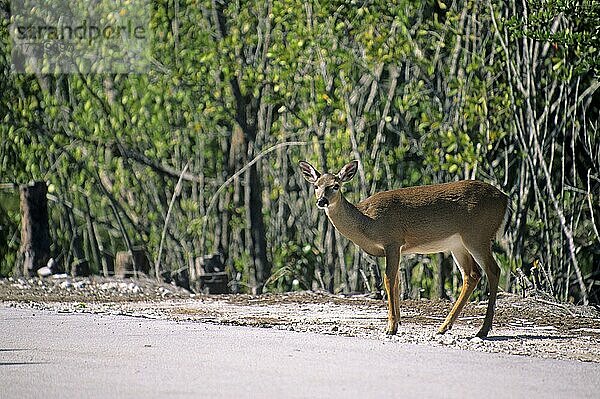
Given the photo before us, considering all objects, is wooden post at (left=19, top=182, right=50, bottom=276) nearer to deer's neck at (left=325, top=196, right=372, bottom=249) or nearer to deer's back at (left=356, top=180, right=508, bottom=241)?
deer's neck at (left=325, top=196, right=372, bottom=249)

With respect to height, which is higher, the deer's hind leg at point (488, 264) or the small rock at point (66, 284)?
the deer's hind leg at point (488, 264)

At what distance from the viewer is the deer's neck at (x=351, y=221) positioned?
8297mm

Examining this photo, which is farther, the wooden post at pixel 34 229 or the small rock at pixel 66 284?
the wooden post at pixel 34 229

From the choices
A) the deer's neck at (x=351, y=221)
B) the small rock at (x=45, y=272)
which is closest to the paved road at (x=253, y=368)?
the deer's neck at (x=351, y=221)

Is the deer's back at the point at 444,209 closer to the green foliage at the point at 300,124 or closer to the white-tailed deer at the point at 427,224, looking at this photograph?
the white-tailed deer at the point at 427,224

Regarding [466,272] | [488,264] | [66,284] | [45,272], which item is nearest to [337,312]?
[466,272]

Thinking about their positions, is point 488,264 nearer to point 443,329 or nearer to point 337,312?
point 443,329

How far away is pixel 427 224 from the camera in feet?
27.0

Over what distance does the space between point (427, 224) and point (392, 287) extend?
1.51ft

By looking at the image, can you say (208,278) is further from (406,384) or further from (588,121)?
(406,384)

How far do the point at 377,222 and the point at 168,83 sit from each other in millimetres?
4707

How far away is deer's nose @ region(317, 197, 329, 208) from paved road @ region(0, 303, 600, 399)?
82 centimetres

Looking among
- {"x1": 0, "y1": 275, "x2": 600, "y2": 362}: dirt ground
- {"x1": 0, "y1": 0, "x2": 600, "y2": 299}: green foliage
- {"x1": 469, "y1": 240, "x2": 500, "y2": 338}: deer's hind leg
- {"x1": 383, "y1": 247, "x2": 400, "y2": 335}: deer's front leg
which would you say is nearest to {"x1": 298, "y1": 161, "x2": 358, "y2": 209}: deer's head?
{"x1": 383, "y1": 247, "x2": 400, "y2": 335}: deer's front leg

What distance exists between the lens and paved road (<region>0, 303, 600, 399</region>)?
230 inches
